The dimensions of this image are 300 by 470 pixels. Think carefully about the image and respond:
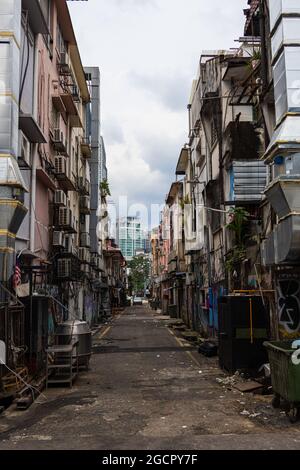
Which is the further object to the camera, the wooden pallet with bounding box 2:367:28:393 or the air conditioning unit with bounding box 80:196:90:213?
the air conditioning unit with bounding box 80:196:90:213

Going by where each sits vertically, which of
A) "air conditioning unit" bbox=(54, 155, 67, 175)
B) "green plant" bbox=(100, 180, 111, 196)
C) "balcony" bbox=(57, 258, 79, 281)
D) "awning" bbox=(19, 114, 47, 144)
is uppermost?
"green plant" bbox=(100, 180, 111, 196)

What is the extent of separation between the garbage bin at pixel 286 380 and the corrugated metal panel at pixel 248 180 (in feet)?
20.8

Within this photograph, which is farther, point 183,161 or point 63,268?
point 183,161

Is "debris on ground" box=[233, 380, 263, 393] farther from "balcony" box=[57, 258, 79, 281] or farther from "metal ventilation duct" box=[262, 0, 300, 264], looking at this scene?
"balcony" box=[57, 258, 79, 281]

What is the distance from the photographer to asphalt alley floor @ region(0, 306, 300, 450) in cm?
680

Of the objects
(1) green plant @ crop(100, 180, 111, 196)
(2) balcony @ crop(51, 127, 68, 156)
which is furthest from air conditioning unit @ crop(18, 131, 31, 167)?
(1) green plant @ crop(100, 180, 111, 196)

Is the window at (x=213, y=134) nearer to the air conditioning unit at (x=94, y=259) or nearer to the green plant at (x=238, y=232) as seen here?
the green plant at (x=238, y=232)

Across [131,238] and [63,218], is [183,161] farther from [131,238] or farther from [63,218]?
[131,238]

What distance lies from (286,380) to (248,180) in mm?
7744

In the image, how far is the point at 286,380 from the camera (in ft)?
26.3

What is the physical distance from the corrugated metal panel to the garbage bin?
20.8ft

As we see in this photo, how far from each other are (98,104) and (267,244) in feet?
86.8

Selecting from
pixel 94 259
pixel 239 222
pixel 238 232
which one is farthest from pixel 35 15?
pixel 94 259

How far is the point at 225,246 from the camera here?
59.7 ft
